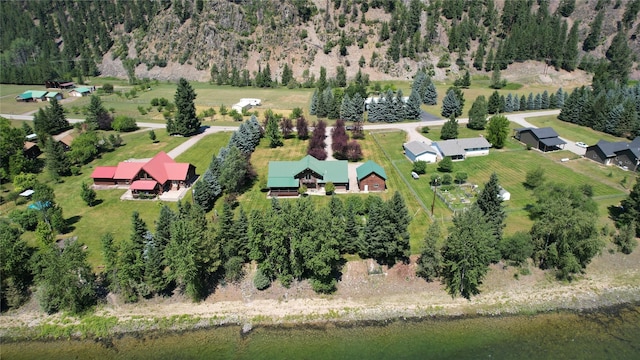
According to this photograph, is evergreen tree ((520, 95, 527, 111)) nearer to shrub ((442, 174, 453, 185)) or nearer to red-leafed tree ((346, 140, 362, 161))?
shrub ((442, 174, 453, 185))

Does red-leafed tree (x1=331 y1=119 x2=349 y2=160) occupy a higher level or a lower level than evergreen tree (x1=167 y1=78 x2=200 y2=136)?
lower

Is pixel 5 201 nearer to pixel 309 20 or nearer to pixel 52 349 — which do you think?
pixel 52 349

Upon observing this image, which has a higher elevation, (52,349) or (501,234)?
(501,234)

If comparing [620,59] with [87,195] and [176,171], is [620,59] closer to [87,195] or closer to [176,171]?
[176,171]

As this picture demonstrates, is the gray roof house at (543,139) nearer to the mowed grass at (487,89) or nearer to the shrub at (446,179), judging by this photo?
the shrub at (446,179)

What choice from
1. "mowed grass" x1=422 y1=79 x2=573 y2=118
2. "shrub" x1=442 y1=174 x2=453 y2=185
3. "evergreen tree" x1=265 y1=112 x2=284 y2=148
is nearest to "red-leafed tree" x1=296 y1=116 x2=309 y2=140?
"evergreen tree" x1=265 y1=112 x2=284 y2=148

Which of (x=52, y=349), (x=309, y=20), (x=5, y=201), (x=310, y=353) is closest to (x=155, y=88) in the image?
(x=309, y=20)

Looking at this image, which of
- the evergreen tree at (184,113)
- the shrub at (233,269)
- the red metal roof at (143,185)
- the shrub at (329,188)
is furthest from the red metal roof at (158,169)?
the shrub at (329,188)
